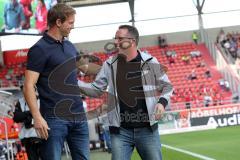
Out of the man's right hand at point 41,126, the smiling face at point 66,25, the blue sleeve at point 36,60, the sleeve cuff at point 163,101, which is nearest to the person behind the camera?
the man's right hand at point 41,126

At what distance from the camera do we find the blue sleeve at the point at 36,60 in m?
5.30

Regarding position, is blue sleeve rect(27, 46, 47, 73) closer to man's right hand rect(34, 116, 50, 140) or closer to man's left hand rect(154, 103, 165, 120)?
man's right hand rect(34, 116, 50, 140)

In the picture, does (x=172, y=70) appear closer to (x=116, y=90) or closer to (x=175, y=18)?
(x=175, y=18)

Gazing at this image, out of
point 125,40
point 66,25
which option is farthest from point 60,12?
point 125,40

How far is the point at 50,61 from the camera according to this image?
536 centimetres

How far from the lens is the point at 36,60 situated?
5.30 meters

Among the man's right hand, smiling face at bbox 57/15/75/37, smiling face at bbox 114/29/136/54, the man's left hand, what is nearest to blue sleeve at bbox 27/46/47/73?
smiling face at bbox 57/15/75/37

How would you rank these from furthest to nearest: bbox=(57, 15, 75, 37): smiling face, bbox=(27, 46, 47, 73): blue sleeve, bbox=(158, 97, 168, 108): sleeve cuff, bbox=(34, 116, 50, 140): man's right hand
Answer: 1. bbox=(158, 97, 168, 108): sleeve cuff
2. bbox=(57, 15, 75, 37): smiling face
3. bbox=(27, 46, 47, 73): blue sleeve
4. bbox=(34, 116, 50, 140): man's right hand

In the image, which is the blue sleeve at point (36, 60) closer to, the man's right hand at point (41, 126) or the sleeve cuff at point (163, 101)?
the man's right hand at point (41, 126)

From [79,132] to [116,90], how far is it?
638mm

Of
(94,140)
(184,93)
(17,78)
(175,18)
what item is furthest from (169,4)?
(94,140)

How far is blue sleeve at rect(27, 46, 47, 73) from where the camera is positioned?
17.4 feet

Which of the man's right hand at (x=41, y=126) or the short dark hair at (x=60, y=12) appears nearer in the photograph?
the man's right hand at (x=41, y=126)

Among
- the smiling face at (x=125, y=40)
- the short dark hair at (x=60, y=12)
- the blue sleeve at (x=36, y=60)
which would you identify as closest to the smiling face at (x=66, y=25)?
the short dark hair at (x=60, y=12)
